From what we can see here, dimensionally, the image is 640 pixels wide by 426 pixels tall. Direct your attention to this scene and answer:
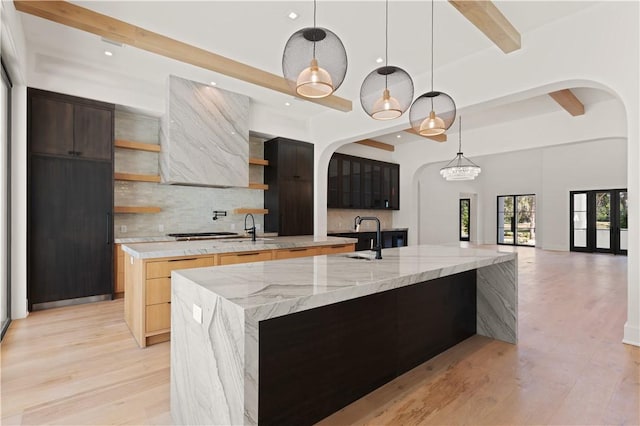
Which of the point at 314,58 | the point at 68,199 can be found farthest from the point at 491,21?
the point at 68,199

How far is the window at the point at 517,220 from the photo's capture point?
1303 cm

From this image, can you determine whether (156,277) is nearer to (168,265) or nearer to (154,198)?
(168,265)

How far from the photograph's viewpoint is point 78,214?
4141mm

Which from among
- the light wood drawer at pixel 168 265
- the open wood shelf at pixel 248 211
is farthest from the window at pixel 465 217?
the light wood drawer at pixel 168 265

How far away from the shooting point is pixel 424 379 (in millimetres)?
2330

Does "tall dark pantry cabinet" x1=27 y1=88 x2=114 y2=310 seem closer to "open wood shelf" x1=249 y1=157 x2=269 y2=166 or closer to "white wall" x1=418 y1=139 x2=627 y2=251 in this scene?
"open wood shelf" x1=249 y1=157 x2=269 y2=166

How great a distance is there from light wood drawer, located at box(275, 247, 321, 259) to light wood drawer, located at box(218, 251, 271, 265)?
0.48 feet

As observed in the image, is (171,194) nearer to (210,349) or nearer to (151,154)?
(151,154)

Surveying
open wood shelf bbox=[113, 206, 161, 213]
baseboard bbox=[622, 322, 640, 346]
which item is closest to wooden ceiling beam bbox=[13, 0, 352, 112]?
open wood shelf bbox=[113, 206, 161, 213]

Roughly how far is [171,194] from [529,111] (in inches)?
244

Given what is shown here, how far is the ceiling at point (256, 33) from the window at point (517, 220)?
11.0 metres

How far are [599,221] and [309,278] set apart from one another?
12.5 meters

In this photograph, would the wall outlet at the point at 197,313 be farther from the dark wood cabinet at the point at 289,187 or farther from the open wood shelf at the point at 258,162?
the open wood shelf at the point at 258,162

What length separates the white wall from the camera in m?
10.3
